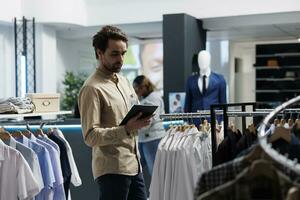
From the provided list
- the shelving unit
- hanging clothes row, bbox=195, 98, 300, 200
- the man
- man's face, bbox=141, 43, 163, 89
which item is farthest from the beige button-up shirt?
man's face, bbox=141, 43, 163, 89

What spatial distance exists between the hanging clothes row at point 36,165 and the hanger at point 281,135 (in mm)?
1755

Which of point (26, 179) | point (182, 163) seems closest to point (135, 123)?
point (182, 163)

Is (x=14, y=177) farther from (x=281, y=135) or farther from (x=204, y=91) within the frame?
(x=204, y=91)

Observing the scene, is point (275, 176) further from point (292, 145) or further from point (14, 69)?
point (14, 69)

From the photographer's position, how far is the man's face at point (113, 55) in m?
2.78

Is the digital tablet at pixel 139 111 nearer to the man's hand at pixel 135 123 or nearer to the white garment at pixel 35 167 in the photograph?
the man's hand at pixel 135 123

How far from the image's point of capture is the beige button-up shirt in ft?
8.84

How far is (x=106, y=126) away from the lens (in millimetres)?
2807

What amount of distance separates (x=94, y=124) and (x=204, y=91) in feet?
11.0

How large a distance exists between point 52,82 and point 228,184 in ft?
23.5

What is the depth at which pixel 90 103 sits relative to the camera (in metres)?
2.73

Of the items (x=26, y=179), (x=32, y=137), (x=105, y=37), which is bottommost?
(x=26, y=179)

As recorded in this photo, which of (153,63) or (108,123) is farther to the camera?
(153,63)

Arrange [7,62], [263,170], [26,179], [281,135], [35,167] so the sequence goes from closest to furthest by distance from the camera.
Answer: [263,170]
[281,135]
[26,179]
[35,167]
[7,62]
